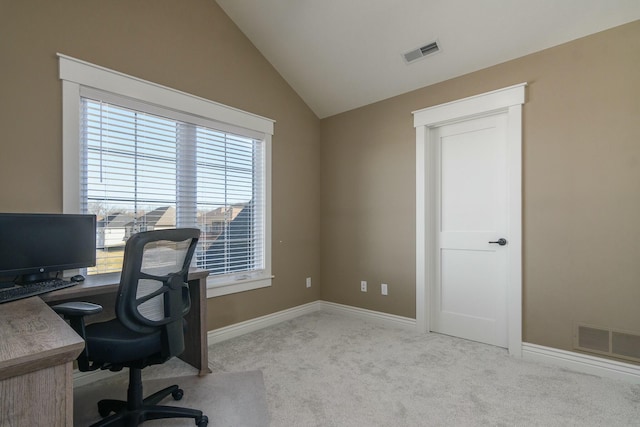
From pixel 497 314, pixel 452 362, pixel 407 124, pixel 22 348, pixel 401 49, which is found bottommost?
pixel 452 362

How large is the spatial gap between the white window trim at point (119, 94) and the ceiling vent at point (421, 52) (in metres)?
1.53

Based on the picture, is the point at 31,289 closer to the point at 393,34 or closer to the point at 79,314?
the point at 79,314

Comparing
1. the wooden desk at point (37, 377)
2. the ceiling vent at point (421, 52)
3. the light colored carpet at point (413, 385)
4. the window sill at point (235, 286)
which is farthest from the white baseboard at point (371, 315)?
the wooden desk at point (37, 377)

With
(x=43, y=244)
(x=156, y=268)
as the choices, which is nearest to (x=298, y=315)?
(x=156, y=268)

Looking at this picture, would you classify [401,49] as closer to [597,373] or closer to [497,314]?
[497,314]

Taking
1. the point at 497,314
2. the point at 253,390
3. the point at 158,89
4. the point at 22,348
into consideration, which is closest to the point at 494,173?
the point at 497,314

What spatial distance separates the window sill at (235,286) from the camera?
294cm

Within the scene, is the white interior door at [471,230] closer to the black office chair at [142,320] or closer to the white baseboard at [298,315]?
the white baseboard at [298,315]

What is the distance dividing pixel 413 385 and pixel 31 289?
7.67ft

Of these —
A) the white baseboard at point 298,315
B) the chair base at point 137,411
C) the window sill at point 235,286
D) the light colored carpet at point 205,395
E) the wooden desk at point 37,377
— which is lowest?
the light colored carpet at point 205,395

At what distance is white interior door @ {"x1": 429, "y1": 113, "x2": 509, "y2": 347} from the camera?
288 cm

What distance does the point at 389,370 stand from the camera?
242 centimetres

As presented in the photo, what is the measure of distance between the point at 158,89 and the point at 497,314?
3465 mm

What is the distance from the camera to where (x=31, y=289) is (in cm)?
167
